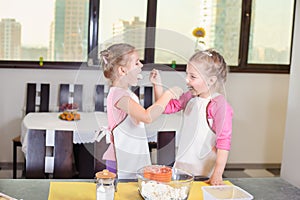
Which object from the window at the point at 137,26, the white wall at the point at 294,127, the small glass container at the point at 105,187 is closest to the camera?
the small glass container at the point at 105,187

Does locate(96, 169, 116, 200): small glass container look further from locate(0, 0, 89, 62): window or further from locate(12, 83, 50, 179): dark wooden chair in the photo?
locate(0, 0, 89, 62): window

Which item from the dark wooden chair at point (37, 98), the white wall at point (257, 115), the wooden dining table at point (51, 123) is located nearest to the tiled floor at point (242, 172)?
the white wall at point (257, 115)

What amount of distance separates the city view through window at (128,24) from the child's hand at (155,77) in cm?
222

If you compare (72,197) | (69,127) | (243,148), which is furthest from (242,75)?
(72,197)

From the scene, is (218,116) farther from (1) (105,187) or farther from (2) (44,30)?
(2) (44,30)

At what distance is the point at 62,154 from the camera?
1.83 meters

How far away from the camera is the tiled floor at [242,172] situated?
3.84 m

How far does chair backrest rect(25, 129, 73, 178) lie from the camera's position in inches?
70.8

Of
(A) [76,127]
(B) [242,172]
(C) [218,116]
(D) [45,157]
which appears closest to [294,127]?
(C) [218,116]

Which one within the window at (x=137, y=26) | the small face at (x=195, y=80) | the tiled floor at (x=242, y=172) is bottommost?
the tiled floor at (x=242, y=172)

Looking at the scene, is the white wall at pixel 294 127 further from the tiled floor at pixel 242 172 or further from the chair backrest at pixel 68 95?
A: the chair backrest at pixel 68 95

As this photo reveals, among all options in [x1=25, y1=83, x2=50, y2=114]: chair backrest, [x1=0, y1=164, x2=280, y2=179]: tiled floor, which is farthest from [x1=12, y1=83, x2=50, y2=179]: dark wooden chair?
[x1=0, y1=164, x2=280, y2=179]: tiled floor

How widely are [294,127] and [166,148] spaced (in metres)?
0.81

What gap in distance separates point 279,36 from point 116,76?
10.3 ft
